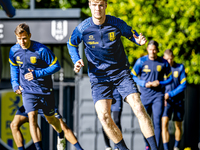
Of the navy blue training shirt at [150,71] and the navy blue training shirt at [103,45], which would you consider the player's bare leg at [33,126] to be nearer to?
the navy blue training shirt at [103,45]

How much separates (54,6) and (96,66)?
7.45 m

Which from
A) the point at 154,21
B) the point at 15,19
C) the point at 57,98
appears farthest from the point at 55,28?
the point at 154,21

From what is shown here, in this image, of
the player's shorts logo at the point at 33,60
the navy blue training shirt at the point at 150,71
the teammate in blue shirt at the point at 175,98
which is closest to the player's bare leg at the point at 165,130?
the teammate in blue shirt at the point at 175,98

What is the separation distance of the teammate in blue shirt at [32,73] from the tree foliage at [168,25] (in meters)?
4.01

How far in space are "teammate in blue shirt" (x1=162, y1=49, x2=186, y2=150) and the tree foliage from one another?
1.84 meters

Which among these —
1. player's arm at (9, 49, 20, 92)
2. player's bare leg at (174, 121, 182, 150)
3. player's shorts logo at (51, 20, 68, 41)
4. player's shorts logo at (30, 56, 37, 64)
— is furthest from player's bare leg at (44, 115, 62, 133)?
player's shorts logo at (51, 20, 68, 41)

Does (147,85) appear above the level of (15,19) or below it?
below

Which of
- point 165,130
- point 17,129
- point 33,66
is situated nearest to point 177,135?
point 165,130

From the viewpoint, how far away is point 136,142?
8523 mm

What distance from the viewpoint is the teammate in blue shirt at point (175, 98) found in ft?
25.5

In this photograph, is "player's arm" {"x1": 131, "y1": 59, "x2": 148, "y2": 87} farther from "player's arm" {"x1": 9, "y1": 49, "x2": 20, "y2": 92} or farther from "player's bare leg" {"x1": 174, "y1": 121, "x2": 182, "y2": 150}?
"player's arm" {"x1": 9, "y1": 49, "x2": 20, "y2": 92}

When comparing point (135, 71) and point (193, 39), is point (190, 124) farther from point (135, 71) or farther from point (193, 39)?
point (135, 71)

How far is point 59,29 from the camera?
30.1 feet

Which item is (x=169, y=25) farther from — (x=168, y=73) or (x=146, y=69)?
(x=146, y=69)
